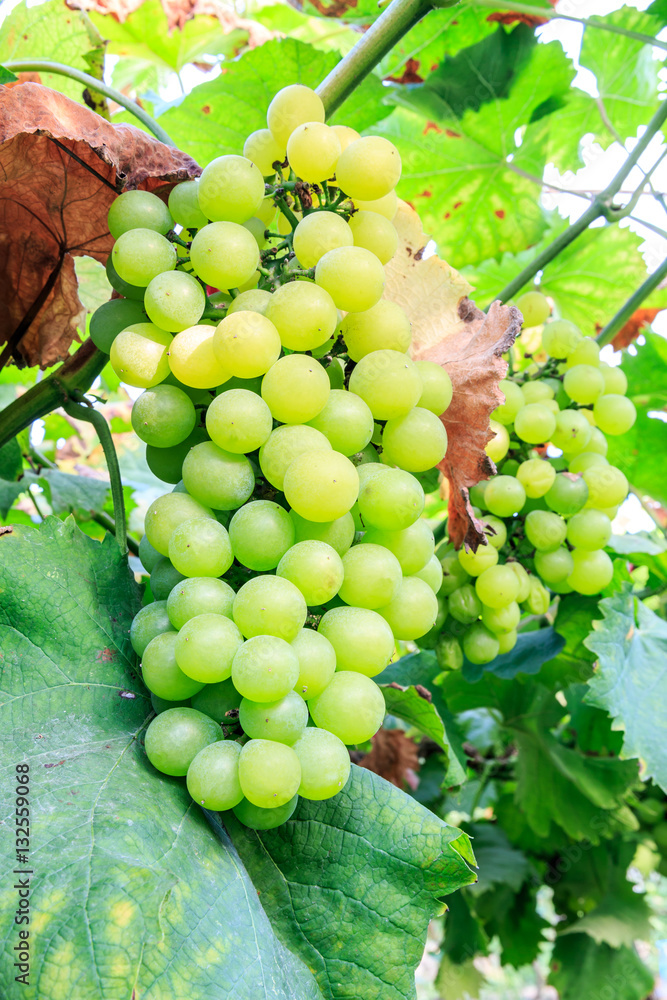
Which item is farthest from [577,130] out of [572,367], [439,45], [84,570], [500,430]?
[84,570]

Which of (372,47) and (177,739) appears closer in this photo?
(177,739)

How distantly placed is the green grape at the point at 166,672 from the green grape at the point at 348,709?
96mm

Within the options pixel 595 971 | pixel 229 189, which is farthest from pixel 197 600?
pixel 595 971

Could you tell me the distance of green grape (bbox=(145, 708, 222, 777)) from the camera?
0.54m

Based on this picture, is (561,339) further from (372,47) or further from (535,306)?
(372,47)

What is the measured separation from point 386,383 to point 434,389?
0.09 meters

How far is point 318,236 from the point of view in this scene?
664mm

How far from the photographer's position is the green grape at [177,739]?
538 mm

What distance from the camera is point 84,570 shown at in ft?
2.18

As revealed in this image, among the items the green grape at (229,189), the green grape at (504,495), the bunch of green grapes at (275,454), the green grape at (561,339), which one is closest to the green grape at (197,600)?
the bunch of green grapes at (275,454)

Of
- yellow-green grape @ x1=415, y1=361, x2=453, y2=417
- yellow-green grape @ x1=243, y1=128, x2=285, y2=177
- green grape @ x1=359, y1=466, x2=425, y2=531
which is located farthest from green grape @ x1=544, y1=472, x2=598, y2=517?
yellow-green grape @ x1=243, y1=128, x2=285, y2=177

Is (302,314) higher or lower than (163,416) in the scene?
higher

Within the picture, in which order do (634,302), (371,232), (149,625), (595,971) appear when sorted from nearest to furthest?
(149,625)
(371,232)
(634,302)
(595,971)

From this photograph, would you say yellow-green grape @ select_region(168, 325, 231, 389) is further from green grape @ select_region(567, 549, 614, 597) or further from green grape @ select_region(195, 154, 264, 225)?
green grape @ select_region(567, 549, 614, 597)
